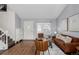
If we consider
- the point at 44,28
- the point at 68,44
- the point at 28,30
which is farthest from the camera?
the point at 68,44

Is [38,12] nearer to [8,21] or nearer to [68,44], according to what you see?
[8,21]

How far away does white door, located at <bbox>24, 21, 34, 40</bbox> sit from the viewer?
2.39m

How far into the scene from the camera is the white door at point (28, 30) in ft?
7.85

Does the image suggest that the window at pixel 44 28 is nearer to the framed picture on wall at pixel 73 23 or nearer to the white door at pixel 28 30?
the white door at pixel 28 30

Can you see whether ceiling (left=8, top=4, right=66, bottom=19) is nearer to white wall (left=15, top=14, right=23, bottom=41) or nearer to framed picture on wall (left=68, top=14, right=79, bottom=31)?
white wall (left=15, top=14, right=23, bottom=41)

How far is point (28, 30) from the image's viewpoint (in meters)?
2.47

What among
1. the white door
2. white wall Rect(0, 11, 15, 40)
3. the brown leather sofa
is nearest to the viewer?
white wall Rect(0, 11, 15, 40)

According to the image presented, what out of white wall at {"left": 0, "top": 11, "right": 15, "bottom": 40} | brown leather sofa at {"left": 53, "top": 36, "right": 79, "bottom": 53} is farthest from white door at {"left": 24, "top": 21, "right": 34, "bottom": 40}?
brown leather sofa at {"left": 53, "top": 36, "right": 79, "bottom": 53}

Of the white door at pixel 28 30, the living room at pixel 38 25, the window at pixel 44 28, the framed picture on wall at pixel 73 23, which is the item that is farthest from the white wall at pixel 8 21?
the framed picture on wall at pixel 73 23

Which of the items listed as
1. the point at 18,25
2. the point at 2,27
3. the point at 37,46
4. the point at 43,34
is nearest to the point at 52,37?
the point at 43,34

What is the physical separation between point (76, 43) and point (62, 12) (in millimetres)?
895

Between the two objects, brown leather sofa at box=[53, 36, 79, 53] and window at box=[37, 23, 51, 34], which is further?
brown leather sofa at box=[53, 36, 79, 53]

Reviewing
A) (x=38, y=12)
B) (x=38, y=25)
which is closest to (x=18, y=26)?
(x=38, y=25)

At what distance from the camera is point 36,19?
239 cm
